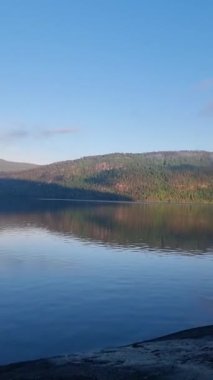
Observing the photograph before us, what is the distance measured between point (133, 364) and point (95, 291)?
20251 mm

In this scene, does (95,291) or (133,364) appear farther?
(95,291)

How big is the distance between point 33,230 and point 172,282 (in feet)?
183

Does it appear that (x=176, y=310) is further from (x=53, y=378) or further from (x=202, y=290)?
(x=53, y=378)

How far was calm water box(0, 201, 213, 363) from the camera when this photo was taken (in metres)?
30.9

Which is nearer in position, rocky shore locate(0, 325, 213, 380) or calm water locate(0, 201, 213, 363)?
rocky shore locate(0, 325, 213, 380)

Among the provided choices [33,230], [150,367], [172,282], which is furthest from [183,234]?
[150,367]

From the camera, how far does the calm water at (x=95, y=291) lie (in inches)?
1216

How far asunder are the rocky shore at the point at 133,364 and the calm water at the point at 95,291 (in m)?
2.54

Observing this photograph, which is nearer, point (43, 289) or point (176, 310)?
point (176, 310)

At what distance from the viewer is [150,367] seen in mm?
23141

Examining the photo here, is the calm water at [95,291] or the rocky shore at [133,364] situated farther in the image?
the calm water at [95,291]

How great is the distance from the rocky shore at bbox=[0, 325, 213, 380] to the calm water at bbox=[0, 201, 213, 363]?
2542mm

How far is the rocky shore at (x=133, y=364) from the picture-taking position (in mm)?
22000

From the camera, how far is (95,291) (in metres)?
43.8
